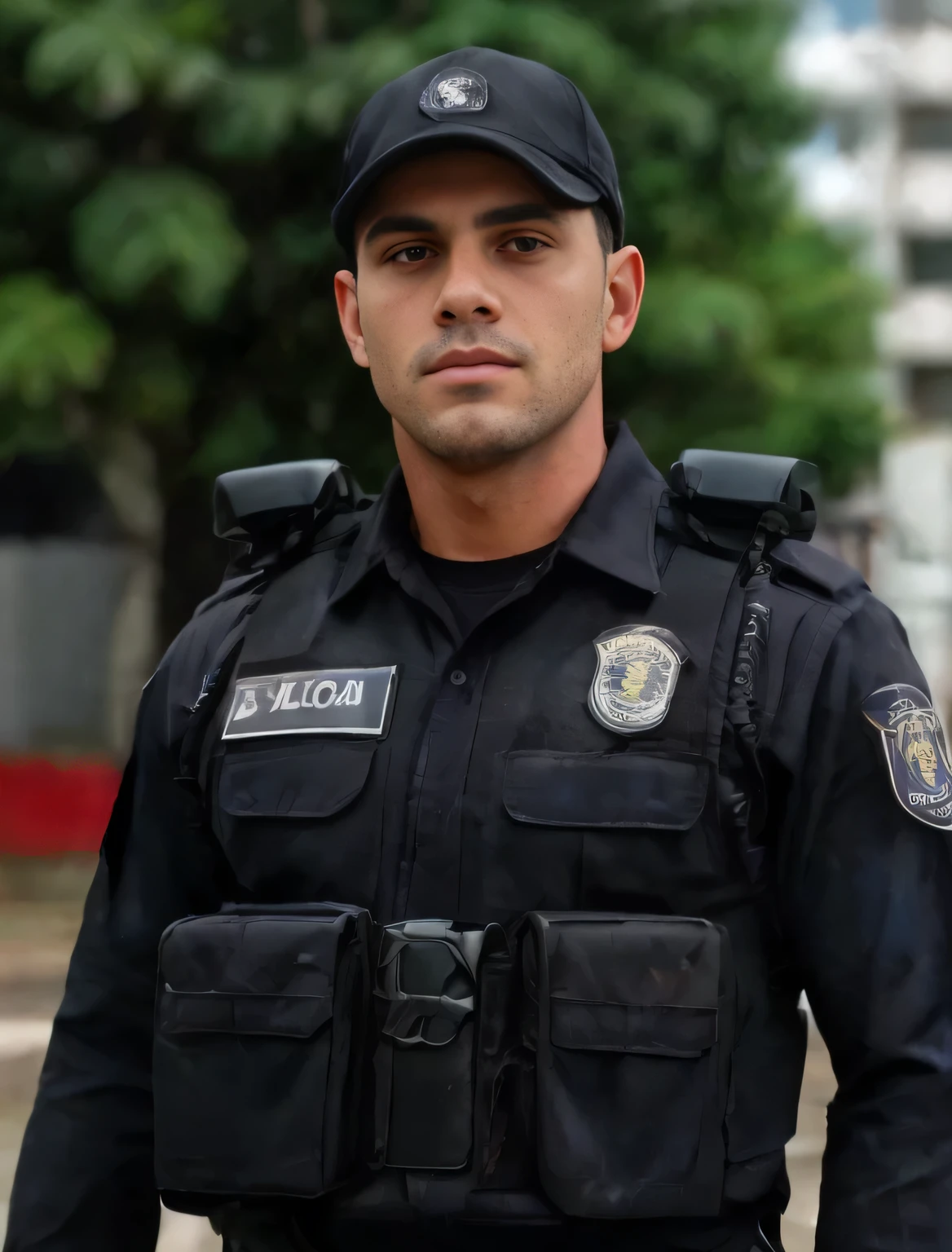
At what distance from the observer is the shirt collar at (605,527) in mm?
2084

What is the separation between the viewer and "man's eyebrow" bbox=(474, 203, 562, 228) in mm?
2025

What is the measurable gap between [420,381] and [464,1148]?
2.89ft

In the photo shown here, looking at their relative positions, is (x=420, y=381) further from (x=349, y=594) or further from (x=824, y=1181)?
(x=824, y=1181)

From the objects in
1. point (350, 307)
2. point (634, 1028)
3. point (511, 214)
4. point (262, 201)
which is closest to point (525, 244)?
point (511, 214)

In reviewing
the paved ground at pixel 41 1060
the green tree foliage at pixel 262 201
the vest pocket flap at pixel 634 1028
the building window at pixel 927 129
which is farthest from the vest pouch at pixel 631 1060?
the building window at pixel 927 129

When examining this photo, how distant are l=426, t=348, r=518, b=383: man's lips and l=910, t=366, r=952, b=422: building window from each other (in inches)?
1706

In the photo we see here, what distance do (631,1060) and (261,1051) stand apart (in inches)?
17.0

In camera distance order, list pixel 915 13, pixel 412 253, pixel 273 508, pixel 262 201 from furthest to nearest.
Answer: pixel 915 13 < pixel 262 201 < pixel 273 508 < pixel 412 253

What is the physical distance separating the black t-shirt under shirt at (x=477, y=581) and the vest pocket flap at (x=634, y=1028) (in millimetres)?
495

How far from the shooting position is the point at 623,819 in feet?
6.37

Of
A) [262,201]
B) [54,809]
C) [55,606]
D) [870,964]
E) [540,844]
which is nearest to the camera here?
[870,964]

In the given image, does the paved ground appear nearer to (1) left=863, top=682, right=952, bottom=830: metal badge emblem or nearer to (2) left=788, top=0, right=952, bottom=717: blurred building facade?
(1) left=863, top=682, right=952, bottom=830: metal badge emblem

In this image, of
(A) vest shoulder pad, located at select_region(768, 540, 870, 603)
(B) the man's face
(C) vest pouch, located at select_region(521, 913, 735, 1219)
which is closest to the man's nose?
(B) the man's face

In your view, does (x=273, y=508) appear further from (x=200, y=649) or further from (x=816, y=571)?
(x=816, y=571)
